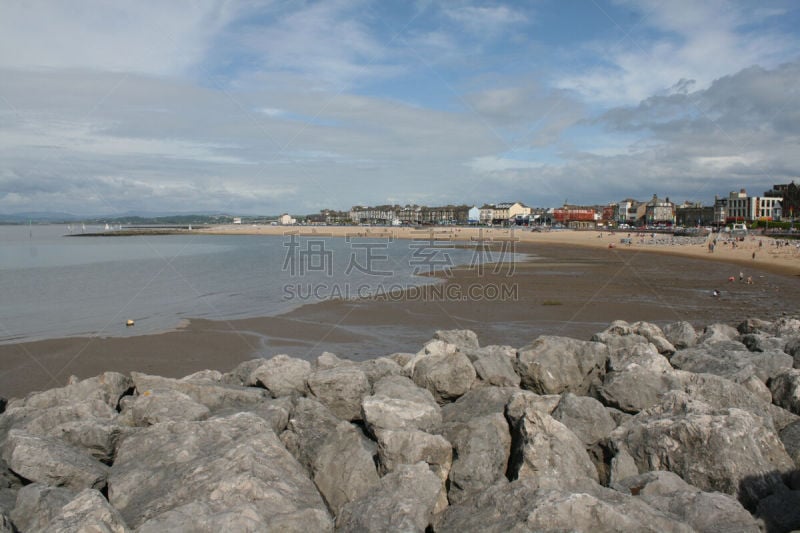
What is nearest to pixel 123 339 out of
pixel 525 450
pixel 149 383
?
pixel 149 383

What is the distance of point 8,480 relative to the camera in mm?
5410

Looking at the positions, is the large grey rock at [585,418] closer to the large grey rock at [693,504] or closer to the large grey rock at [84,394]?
the large grey rock at [693,504]

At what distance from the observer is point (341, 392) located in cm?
706

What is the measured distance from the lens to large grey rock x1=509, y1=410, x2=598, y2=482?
538 cm

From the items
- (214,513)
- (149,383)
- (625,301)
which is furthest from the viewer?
(625,301)

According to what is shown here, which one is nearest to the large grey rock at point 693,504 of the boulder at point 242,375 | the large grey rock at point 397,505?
the large grey rock at point 397,505

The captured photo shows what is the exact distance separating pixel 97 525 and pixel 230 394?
11.8 feet

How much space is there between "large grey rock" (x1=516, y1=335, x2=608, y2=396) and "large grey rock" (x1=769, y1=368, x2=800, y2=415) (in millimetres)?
2269

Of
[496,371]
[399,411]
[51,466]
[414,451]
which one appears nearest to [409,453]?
[414,451]

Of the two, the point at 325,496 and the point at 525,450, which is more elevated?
the point at 525,450

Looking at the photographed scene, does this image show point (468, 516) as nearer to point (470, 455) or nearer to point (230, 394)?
point (470, 455)

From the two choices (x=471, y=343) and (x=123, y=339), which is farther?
(x=123, y=339)

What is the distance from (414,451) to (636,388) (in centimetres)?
349

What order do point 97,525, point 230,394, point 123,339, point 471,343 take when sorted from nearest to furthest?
point 97,525, point 230,394, point 471,343, point 123,339
